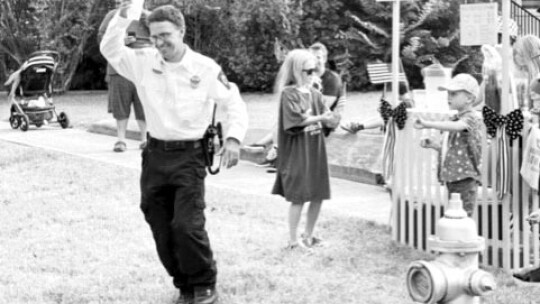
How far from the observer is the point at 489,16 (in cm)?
789

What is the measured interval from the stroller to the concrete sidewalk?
0.20 m

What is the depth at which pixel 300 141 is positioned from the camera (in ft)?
24.5

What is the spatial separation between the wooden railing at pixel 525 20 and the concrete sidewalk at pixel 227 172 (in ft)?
20.4

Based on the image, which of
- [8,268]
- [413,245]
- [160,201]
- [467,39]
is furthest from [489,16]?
[8,268]

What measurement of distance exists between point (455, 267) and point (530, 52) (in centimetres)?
379

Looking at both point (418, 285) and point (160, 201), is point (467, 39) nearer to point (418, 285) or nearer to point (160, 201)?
point (160, 201)

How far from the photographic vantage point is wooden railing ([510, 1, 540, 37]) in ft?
53.4

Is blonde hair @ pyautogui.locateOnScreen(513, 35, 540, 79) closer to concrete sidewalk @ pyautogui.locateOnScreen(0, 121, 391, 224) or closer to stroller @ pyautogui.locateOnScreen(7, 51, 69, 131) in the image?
concrete sidewalk @ pyautogui.locateOnScreen(0, 121, 391, 224)

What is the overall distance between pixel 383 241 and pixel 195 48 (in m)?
19.3

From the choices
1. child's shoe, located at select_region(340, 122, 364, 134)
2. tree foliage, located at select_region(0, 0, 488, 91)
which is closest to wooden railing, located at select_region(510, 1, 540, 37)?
tree foliage, located at select_region(0, 0, 488, 91)

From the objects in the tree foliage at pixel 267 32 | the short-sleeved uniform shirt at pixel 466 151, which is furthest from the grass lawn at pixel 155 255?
the tree foliage at pixel 267 32

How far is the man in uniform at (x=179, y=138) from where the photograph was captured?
19.2 ft

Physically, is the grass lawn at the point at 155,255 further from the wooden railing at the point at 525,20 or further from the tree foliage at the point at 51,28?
the tree foliage at the point at 51,28

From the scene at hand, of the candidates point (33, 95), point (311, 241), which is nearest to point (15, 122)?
point (33, 95)
